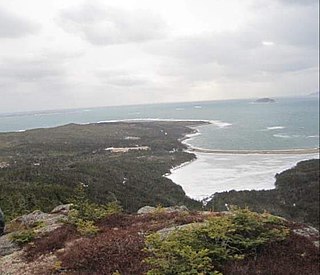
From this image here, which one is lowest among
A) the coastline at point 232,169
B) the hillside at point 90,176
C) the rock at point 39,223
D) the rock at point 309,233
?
the coastline at point 232,169

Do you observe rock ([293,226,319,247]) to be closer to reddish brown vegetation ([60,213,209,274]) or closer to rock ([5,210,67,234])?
reddish brown vegetation ([60,213,209,274])

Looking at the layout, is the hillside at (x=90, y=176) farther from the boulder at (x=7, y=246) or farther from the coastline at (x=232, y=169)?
the boulder at (x=7, y=246)

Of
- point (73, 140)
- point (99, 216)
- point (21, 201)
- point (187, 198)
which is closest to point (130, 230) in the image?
point (99, 216)

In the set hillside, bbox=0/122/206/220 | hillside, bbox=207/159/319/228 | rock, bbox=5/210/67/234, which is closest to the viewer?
rock, bbox=5/210/67/234

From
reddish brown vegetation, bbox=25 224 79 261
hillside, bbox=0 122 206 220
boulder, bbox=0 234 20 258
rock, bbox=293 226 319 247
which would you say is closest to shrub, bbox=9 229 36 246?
boulder, bbox=0 234 20 258

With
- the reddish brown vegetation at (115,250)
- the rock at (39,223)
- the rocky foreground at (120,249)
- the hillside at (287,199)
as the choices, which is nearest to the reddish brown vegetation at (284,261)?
the rocky foreground at (120,249)

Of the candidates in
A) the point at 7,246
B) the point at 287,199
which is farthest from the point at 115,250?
the point at 287,199
